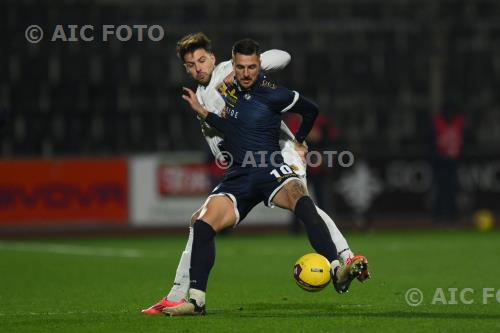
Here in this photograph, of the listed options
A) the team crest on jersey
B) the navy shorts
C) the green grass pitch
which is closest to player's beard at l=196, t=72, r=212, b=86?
the team crest on jersey

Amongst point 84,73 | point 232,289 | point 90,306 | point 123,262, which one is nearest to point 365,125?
point 84,73

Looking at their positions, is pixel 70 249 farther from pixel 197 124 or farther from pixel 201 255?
pixel 201 255

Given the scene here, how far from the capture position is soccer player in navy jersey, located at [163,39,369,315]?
806 centimetres

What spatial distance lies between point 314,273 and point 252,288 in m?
2.56

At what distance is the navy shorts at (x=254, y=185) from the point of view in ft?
27.0

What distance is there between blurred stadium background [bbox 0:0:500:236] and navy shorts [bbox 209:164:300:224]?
401 inches

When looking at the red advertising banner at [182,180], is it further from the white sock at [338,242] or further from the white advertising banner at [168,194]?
the white sock at [338,242]

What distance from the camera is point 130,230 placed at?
806 inches

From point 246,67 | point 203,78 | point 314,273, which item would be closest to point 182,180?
point 203,78

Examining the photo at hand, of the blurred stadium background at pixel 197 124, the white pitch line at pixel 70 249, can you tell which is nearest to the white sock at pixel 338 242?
the white pitch line at pixel 70 249

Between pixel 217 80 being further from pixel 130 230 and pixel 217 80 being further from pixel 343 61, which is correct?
pixel 343 61

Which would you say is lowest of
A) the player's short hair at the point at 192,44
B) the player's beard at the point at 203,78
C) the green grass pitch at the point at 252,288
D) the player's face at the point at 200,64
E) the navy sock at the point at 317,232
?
the green grass pitch at the point at 252,288

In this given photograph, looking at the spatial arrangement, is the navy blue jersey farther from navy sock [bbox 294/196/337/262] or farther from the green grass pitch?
the green grass pitch

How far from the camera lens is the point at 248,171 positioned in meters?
A: 8.27
